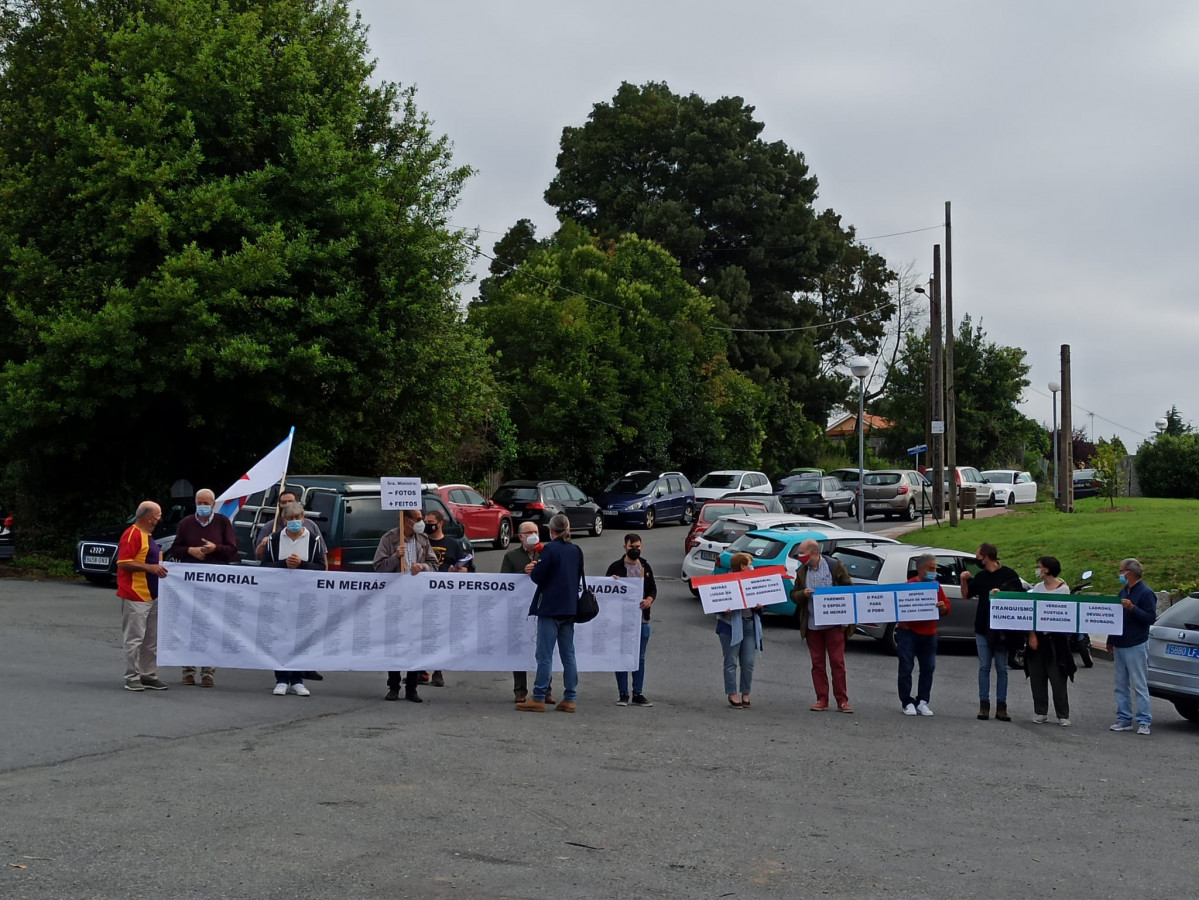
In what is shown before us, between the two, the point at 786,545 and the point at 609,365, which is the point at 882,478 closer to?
the point at 609,365

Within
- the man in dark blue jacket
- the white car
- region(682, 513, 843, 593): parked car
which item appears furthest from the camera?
the white car

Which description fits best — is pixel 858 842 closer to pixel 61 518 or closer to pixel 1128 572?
pixel 1128 572

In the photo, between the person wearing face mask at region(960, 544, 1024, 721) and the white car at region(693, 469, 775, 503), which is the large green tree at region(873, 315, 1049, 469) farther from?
the person wearing face mask at region(960, 544, 1024, 721)

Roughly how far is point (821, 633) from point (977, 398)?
53611 mm

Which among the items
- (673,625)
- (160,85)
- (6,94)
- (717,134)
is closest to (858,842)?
(673,625)

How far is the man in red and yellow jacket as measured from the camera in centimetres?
1157

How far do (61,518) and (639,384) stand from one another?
2360 cm

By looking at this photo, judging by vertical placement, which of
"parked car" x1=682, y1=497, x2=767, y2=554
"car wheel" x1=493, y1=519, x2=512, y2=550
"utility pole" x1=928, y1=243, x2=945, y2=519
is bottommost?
"car wheel" x1=493, y1=519, x2=512, y2=550

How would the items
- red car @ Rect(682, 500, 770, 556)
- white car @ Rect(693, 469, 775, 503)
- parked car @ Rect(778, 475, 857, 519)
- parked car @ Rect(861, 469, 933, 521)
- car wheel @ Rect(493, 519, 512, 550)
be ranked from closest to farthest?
1. red car @ Rect(682, 500, 770, 556)
2. car wheel @ Rect(493, 519, 512, 550)
3. white car @ Rect(693, 469, 775, 503)
4. parked car @ Rect(778, 475, 857, 519)
5. parked car @ Rect(861, 469, 933, 521)

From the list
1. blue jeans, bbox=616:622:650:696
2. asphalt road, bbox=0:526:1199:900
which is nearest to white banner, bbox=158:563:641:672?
blue jeans, bbox=616:622:650:696

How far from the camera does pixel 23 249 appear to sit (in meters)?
21.8

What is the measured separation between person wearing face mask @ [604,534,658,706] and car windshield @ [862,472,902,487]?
31.0 metres

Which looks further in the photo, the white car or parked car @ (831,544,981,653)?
the white car

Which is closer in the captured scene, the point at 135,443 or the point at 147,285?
the point at 147,285
